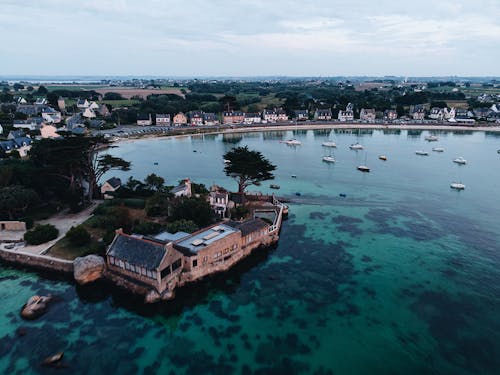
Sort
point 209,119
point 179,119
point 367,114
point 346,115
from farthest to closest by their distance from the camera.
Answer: point 346,115
point 367,114
point 209,119
point 179,119

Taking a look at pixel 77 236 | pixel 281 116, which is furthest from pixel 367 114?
pixel 77 236

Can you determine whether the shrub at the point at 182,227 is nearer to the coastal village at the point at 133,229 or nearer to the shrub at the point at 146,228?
the coastal village at the point at 133,229

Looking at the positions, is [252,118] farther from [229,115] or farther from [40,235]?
[40,235]

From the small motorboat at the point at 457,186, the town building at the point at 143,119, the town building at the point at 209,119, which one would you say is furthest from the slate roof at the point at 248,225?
the town building at the point at 143,119

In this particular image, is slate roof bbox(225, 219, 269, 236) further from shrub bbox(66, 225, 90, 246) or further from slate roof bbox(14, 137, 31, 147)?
slate roof bbox(14, 137, 31, 147)

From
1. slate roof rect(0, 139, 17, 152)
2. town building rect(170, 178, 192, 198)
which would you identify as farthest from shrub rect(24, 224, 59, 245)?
slate roof rect(0, 139, 17, 152)
